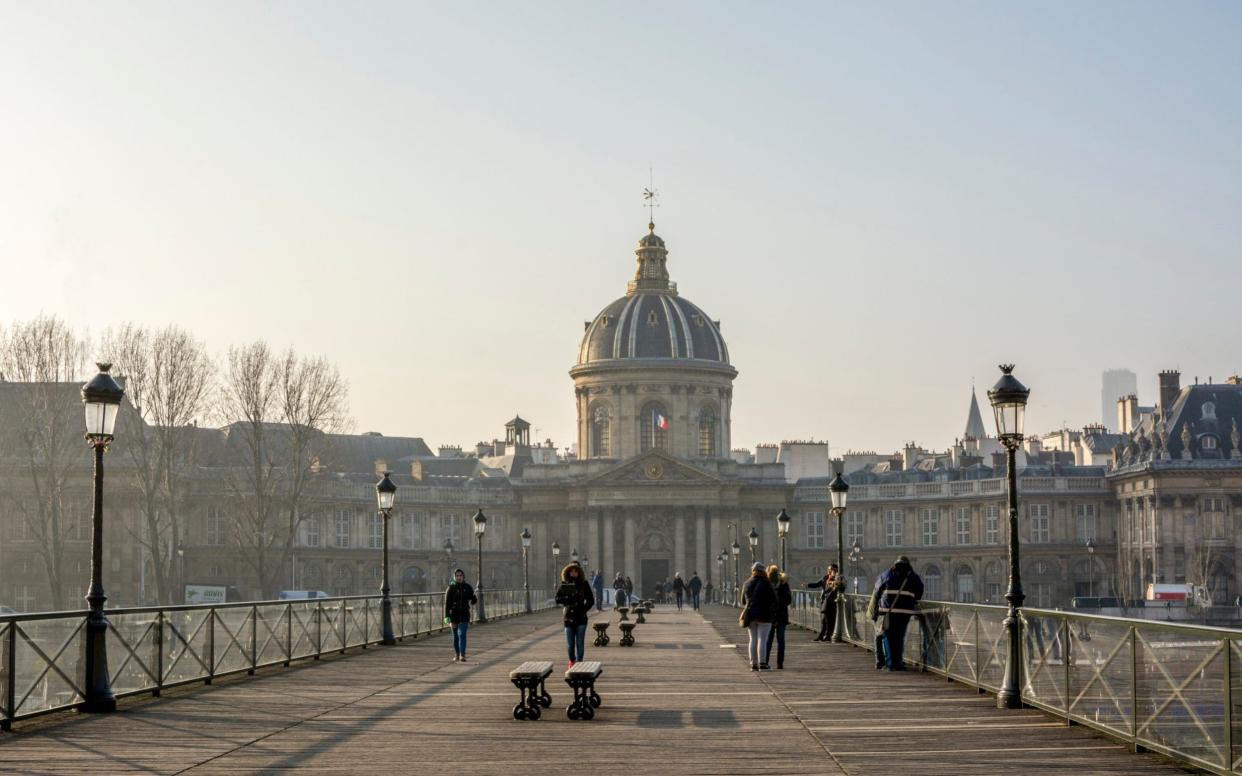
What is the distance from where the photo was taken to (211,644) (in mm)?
28094

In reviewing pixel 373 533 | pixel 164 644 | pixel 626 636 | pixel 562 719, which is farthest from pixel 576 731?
pixel 373 533

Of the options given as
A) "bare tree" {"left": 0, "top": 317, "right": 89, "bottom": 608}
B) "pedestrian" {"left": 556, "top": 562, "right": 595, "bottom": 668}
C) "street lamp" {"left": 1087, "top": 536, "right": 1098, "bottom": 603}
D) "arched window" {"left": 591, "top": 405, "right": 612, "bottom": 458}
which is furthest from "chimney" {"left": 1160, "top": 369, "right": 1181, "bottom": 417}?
"pedestrian" {"left": 556, "top": 562, "right": 595, "bottom": 668}

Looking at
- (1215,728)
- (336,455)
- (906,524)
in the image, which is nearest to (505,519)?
(906,524)

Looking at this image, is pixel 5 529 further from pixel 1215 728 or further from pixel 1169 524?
pixel 1215 728

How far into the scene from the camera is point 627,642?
1726 inches

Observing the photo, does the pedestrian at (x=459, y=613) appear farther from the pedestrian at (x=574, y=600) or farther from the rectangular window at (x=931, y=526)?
the rectangular window at (x=931, y=526)

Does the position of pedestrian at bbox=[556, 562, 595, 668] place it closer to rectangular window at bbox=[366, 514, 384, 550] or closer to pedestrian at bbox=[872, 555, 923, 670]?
pedestrian at bbox=[872, 555, 923, 670]

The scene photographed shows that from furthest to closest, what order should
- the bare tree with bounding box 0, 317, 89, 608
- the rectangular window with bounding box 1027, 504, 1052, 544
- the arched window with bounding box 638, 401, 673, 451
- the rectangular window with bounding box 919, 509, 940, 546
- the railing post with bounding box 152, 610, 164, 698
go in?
the arched window with bounding box 638, 401, 673, 451 → the rectangular window with bounding box 919, 509, 940, 546 → the rectangular window with bounding box 1027, 504, 1052, 544 → the bare tree with bounding box 0, 317, 89, 608 → the railing post with bounding box 152, 610, 164, 698

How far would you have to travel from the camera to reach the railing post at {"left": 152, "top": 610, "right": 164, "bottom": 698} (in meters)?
25.7

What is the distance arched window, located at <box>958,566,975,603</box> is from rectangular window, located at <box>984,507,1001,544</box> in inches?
101

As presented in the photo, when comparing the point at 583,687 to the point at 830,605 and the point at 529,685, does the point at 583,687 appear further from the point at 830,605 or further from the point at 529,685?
the point at 830,605

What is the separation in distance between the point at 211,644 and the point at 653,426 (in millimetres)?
107753

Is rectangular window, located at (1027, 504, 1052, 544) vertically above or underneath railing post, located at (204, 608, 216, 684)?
above

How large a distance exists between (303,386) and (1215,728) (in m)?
74.5
